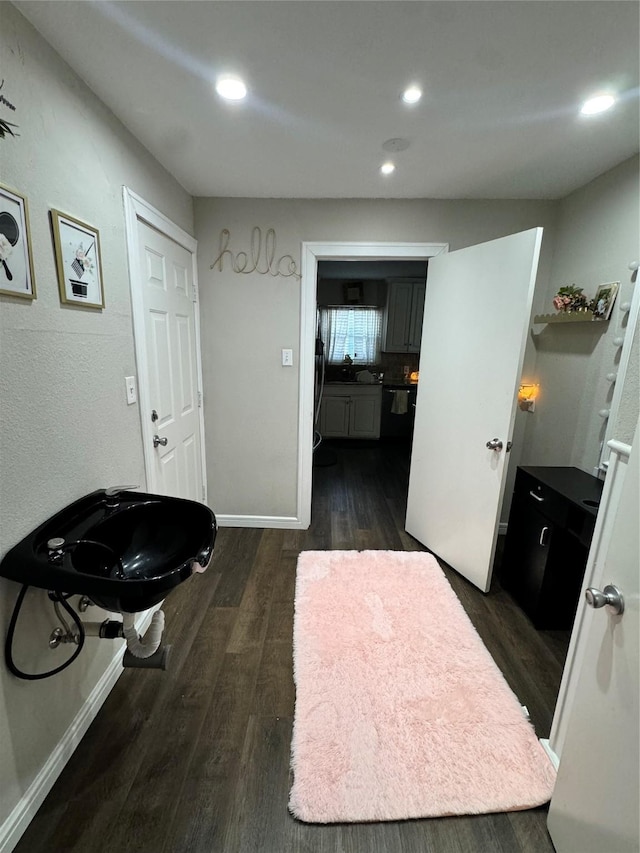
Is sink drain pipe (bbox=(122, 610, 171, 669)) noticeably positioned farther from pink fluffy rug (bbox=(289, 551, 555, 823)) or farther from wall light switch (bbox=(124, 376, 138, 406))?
wall light switch (bbox=(124, 376, 138, 406))

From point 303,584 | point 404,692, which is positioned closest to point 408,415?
point 303,584

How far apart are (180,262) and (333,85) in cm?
125

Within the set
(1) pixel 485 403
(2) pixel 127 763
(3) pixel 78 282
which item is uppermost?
(3) pixel 78 282

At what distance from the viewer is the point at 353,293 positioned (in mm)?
5121

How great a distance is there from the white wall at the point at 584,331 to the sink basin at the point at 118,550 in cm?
210

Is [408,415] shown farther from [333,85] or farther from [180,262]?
[333,85]

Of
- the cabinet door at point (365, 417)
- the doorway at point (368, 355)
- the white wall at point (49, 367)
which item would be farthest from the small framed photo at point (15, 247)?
the cabinet door at point (365, 417)

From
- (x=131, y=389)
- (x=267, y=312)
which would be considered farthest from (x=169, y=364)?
(x=267, y=312)

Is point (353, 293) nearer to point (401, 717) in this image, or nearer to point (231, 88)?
point (231, 88)

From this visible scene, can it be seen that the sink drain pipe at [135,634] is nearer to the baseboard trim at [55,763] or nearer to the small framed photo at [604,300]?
the baseboard trim at [55,763]

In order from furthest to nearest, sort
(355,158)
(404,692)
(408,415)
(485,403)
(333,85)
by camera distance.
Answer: (408,415), (485,403), (355,158), (404,692), (333,85)

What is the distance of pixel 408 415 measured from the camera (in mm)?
5242

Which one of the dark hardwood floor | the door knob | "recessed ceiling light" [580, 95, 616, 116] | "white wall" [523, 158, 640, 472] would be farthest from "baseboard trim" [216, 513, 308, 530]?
"recessed ceiling light" [580, 95, 616, 116]

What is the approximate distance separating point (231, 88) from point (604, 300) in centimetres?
200
